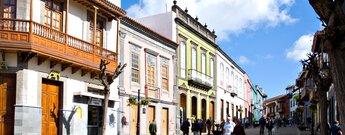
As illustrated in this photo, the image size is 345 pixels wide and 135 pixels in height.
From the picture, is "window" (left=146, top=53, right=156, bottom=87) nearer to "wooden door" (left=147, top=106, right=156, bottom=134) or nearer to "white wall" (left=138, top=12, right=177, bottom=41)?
"wooden door" (left=147, top=106, right=156, bottom=134)

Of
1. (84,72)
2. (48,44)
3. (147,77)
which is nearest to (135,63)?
(147,77)

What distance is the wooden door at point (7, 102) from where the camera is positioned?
49.3ft

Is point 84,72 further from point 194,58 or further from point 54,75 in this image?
point 194,58

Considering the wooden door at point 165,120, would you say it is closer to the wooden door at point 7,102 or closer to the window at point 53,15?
the window at point 53,15

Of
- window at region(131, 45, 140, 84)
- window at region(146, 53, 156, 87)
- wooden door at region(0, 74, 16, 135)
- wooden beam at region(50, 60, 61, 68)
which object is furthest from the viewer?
window at region(146, 53, 156, 87)

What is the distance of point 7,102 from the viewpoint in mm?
15211

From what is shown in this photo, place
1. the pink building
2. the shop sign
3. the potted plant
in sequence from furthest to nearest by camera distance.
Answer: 1. the pink building
2. the potted plant
3. the shop sign

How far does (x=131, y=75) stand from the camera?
23547 mm

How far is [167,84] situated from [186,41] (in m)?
4.62

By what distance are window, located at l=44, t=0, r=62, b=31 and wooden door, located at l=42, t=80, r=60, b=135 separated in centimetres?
219

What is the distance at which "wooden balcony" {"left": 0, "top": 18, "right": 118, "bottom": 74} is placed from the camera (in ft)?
48.3

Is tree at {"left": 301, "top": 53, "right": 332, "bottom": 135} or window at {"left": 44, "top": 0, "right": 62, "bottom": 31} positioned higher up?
window at {"left": 44, "top": 0, "right": 62, "bottom": 31}

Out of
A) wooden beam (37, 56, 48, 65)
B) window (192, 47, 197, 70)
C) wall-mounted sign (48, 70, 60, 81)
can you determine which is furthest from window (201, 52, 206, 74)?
wooden beam (37, 56, 48, 65)

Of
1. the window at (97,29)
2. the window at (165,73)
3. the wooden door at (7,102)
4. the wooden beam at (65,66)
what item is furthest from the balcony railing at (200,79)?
the wooden door at (7,102)
